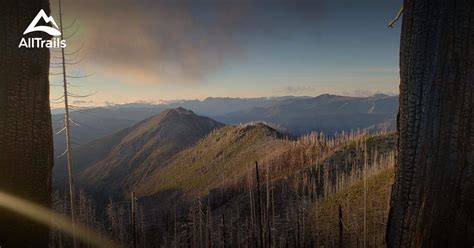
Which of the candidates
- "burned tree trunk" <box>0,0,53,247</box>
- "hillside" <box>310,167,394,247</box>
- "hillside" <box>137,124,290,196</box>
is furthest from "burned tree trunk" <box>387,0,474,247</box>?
"hillside" <box>137,124,290,196</box>

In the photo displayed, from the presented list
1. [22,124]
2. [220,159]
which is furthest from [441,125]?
[220,159]

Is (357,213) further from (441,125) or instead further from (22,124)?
(22,124)

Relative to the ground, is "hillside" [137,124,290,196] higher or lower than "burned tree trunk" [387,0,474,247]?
lower

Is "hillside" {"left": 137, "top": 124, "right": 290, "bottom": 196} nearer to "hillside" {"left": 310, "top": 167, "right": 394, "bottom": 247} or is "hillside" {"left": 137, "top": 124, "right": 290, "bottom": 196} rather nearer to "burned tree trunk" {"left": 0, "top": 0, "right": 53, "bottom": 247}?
"hillside" {"left": 310, "top": 167, "right": 394, "bottom": 247}

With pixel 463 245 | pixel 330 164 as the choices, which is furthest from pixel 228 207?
pixel 463 245

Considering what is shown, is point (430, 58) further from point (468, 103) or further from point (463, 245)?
point (463, 245)

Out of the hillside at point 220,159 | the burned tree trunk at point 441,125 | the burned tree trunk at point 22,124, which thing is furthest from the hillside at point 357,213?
the hillside at point 220,159
